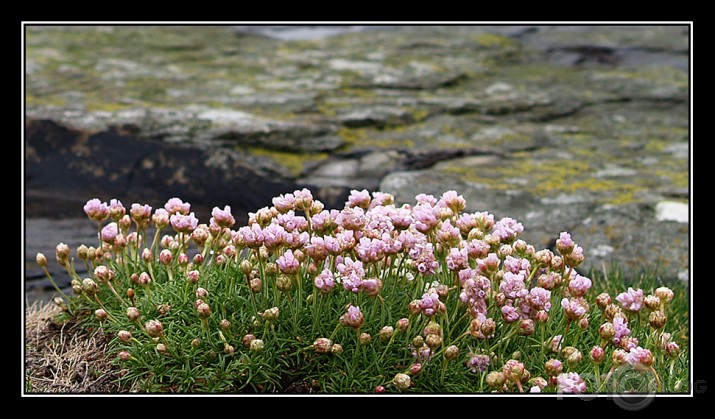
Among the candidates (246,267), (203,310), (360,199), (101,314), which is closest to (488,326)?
(360,199)

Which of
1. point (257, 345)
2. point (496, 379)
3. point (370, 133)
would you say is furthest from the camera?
point (370, 133)

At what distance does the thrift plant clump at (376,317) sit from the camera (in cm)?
315

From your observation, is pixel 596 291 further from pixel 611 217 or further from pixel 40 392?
pixel 40 392

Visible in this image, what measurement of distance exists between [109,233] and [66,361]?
67cm

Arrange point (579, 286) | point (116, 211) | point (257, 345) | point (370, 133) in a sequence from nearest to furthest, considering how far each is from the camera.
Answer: point (257, 345) → point (579, 286) → point (116, 211) → point (370, 133)

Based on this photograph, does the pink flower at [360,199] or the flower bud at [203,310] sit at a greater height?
the pink flower at [360,199]

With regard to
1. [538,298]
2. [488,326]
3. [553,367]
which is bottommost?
[553,367]

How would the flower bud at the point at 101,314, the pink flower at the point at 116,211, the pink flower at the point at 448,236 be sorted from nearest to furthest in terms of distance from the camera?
the pink flower at the point at 448,236, the flower bud at the point at 101,314, the pink flower at the point at 116,211

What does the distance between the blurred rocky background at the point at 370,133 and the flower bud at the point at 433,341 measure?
8.42 ft

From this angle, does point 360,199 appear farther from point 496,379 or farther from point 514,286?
point 496,379

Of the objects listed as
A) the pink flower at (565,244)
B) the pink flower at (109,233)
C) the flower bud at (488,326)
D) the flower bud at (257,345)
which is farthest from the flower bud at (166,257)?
the pink flower at (565,244)

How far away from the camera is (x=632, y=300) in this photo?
3361 millimetres

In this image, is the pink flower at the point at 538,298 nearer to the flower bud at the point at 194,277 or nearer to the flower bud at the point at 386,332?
the flower bud at the point at 386,332

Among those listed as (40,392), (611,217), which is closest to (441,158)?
(611,217)
